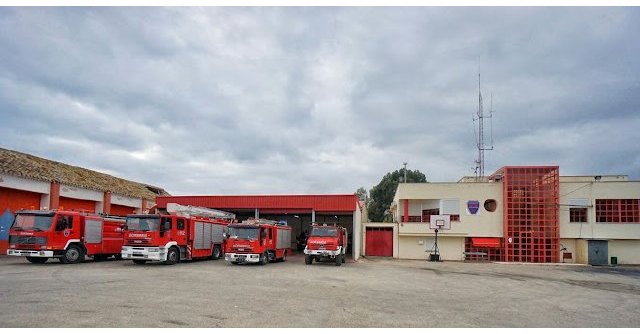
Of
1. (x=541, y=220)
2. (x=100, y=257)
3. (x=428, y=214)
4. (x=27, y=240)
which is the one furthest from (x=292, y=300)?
(x=541, y=220)

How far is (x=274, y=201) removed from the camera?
111 ft

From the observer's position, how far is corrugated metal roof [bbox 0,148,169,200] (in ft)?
94.9

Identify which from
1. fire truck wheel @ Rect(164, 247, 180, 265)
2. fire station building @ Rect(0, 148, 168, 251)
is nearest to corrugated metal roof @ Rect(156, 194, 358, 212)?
fire station building @ Rect(0, 148, 168, 251)

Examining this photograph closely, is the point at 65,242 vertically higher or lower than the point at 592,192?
lower

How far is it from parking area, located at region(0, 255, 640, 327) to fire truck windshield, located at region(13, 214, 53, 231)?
2446 mm

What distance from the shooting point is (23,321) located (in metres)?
8.81

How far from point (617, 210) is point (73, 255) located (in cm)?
3360

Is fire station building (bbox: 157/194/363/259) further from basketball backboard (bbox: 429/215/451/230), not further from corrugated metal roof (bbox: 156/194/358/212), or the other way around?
basketball backboard (bbox: 429/215/451/230)

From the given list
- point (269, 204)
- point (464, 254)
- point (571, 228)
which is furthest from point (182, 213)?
point (571, 228)

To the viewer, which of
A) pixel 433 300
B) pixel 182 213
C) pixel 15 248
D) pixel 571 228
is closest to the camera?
pixel 433 300

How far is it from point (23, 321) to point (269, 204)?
2510 centimetres

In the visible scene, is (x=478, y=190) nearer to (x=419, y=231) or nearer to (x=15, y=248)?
(x=419, y=231)

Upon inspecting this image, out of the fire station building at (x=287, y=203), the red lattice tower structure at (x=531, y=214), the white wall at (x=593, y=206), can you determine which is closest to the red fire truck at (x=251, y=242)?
the fire station building at (x=287, y=203)

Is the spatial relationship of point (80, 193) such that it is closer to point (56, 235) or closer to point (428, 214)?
point (56, 235)
